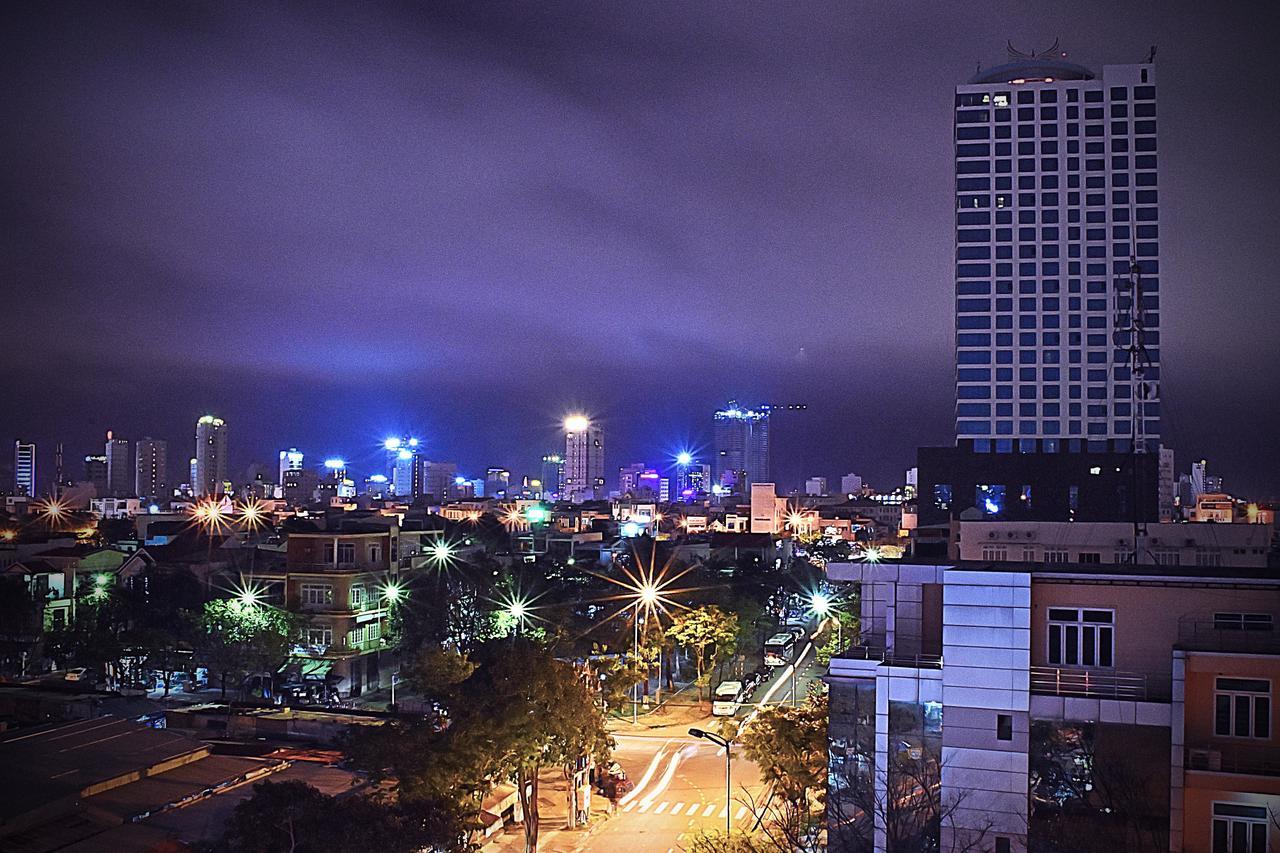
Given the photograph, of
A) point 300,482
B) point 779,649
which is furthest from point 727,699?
point 300,482

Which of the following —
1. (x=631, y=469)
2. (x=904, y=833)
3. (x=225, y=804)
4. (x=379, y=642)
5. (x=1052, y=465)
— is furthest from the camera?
(x=631, y=469)

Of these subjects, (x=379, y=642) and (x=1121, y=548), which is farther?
(x=379, y=642)

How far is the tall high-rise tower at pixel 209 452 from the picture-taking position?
123 metres

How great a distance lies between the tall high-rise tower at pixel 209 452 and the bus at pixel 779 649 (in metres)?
101

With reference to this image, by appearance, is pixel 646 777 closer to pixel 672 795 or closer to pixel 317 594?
pixel 672 795

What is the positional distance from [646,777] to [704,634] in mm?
6870

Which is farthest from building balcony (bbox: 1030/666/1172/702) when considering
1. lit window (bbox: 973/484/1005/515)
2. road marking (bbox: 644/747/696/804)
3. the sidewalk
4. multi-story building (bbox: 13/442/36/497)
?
multi-story building (bbox: 13/442/36/497)

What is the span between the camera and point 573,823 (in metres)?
16.1

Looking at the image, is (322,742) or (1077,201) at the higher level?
(1077,201)

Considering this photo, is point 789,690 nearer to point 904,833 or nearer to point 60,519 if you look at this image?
point 904,833

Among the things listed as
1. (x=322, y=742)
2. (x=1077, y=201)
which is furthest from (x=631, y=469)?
(x=322, y=742)

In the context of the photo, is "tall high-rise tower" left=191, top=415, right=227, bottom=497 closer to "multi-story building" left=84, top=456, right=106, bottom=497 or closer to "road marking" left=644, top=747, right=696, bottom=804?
"multi-story building" left=84, top=456, right=106, bottom=497

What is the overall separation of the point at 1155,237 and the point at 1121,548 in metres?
24.5

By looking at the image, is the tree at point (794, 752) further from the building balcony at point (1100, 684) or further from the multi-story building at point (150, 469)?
the multi-story building at point (150, 469)
